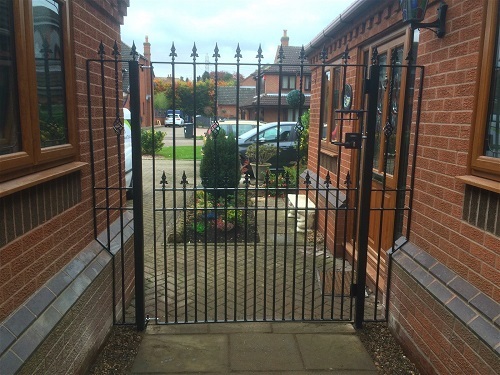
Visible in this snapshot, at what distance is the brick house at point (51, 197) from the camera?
211 cm

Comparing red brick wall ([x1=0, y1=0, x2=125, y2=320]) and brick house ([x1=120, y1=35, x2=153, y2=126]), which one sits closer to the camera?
Result: red brick wall ([x1=0, y1=0, x2=125, y2=320])

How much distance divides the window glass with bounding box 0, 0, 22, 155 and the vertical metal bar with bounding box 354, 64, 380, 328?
247 centimetres

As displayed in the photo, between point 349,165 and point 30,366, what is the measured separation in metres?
4.30

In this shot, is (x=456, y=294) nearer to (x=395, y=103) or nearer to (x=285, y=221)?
(x=285, y=221)

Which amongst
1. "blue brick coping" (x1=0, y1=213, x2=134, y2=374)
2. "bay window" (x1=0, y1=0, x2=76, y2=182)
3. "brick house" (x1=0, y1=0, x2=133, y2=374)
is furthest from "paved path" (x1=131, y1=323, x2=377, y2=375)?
"bay window" (x1=0, y1=0, x2=76, y2=182)

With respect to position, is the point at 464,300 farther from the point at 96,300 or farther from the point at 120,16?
the point at 120,16

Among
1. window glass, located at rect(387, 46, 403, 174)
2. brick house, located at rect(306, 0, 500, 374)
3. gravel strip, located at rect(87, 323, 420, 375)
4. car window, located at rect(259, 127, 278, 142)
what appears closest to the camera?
brick house, located at rect(306, 0, 500, 374)

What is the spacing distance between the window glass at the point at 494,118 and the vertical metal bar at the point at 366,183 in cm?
109

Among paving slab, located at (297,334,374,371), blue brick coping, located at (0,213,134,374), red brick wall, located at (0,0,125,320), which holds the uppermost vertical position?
red brick wall, located at (0,0,125,320)

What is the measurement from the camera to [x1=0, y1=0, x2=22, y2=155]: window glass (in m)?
2.07

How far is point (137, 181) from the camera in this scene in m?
3.48

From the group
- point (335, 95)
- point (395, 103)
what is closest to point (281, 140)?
point (335, 95)

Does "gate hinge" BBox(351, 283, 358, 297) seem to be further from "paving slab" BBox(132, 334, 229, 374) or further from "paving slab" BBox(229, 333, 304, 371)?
"paving slab" BBox(132, 334, 229, 374)

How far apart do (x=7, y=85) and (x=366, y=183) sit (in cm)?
262
